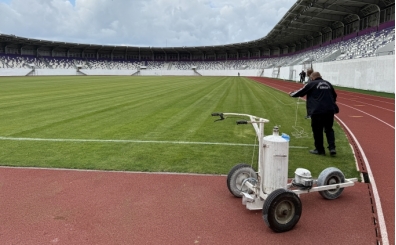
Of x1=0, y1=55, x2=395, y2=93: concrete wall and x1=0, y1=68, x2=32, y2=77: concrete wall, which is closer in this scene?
x1=0, y1=55, x2=395, y2=93: concrete wall

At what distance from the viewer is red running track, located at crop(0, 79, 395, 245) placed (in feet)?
12.5

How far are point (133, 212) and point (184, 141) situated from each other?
427cm

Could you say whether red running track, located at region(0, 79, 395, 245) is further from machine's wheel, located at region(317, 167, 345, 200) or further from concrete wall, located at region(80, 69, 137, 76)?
concrete wall, located at region(80, 69, 137, 76)

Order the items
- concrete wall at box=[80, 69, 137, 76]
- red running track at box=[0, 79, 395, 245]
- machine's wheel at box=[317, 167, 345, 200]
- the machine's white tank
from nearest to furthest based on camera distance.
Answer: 1. red running track at box=[0, 79, 395, 245]
2. the machine's white tank
3. machine's wheel at box=[317, 167, 345, 200]
4. concrete wall at box=[80, 69, 137, 76]

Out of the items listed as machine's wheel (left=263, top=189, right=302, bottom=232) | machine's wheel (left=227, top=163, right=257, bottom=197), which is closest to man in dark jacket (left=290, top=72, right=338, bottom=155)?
machine's wheel (left=227, top=163, right=257, bottom=197)

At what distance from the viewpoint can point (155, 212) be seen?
175 inches

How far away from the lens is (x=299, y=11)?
1770 inches

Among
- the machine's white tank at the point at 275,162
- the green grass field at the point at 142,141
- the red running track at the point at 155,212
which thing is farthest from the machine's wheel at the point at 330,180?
the green grass field at the point at 142,141

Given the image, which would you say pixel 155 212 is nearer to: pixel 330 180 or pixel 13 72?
pixel 330 180

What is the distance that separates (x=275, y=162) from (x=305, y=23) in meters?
52.3

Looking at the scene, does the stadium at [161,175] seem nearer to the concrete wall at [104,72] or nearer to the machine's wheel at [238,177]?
the machine's wheel at [238,177]

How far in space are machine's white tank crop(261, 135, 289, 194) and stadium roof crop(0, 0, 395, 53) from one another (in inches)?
1543

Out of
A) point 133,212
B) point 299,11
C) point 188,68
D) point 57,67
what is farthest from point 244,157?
point 188,68

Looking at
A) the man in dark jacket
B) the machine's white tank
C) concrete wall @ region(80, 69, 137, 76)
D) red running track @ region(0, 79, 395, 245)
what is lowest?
red running track @ region(0, 79, 395, 245)
